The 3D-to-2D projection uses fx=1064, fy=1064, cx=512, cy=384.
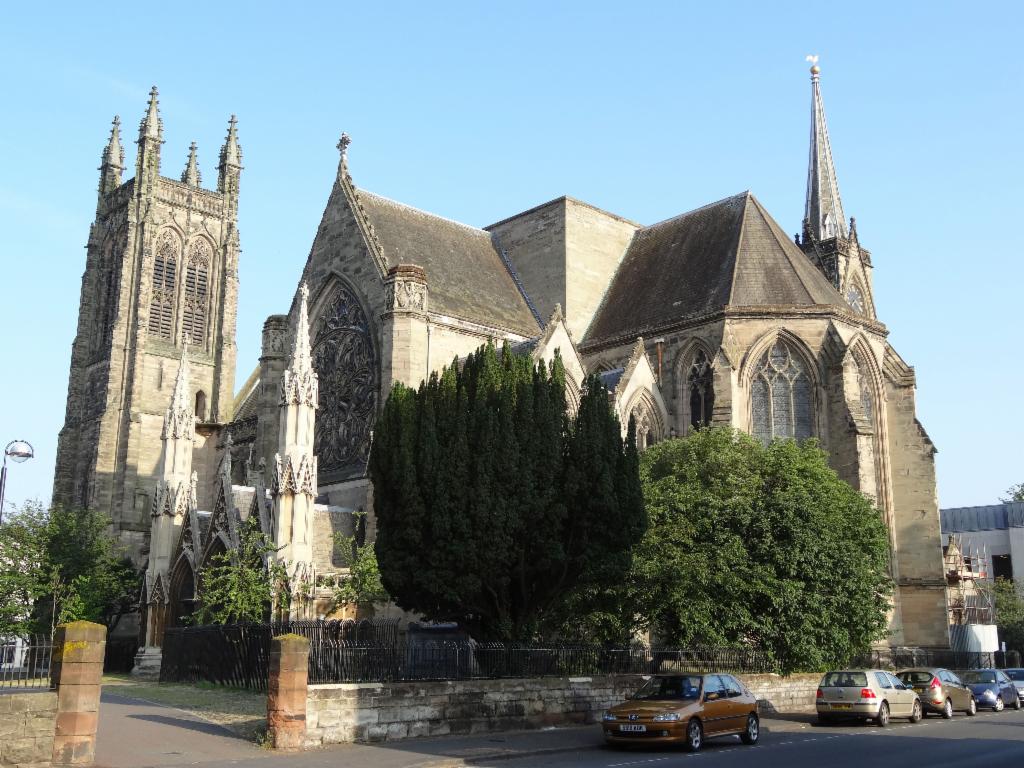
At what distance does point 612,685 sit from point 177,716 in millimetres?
7848

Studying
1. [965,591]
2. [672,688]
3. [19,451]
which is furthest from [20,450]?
[965,591]

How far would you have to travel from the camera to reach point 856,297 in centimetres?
5288

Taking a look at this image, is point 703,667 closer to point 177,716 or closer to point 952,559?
point 177,716

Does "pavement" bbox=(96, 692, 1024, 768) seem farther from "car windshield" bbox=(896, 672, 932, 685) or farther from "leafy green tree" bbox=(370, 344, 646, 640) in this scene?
"car windshield" bbox=(896, 672, 932, 685)

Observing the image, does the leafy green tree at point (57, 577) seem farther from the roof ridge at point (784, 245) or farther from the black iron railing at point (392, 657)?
the roof ridge at point (784, 245)

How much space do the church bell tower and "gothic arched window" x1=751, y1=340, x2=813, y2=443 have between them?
1287 inches

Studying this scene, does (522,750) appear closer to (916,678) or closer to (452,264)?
(916,678)

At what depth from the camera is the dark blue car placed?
27.5 meters

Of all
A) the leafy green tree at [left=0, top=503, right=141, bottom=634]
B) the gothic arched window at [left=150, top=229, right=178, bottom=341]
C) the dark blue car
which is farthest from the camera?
the gothic arched window at [left=150, top=229, right=178, bottom=341]

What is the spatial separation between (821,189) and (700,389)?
2602 centimetres

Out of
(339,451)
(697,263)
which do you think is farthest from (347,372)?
(697,263)

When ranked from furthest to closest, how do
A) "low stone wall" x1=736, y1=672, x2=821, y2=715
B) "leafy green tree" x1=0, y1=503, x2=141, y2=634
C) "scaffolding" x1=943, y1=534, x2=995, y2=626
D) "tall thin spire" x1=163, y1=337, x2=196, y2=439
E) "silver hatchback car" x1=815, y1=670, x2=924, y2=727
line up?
"scaffolding" x1=943, y1=534, x2=995, y2=626, "leafy green tree" x1=0, y1=503, x2=141, y2=634, "tall thin spire" x1=163, y1=337, x2=196, y2=439, "low stone wall" x1=736, y1=672, x2=821, y2=715, "silver hatchback car" x1=815, y1=670, x2=924, y2=727

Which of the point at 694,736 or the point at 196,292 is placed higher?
the point at 196,292

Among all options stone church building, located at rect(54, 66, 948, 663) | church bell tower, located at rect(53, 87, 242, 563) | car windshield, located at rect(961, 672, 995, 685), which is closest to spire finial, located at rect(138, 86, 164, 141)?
church bell tower, located at rect(53, 87, 242, 563)
